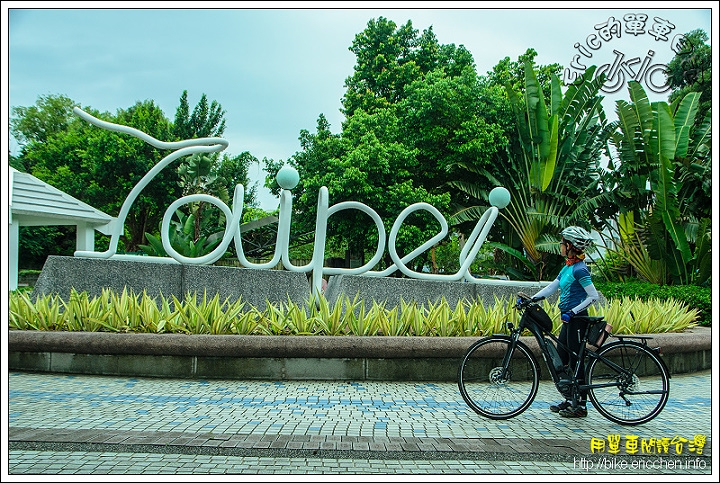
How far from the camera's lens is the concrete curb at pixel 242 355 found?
7070 millimetres

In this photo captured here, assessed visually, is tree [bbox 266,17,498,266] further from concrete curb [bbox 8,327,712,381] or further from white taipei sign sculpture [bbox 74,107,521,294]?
concrete curb [bbox 8,327,712,381]

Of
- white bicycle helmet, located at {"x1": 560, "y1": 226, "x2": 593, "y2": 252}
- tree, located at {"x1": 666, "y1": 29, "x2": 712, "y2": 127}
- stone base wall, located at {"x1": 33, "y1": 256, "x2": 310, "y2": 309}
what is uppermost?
tree, located at {"x1": 666, "y1": 29, "x2": 712, "y2": 127}

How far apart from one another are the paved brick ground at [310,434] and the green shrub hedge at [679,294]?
21.5 ft

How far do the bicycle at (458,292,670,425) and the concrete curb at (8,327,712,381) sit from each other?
5.49 ft

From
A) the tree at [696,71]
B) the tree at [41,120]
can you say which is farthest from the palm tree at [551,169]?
the tree at [41,120]

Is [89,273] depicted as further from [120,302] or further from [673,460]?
[673,460]

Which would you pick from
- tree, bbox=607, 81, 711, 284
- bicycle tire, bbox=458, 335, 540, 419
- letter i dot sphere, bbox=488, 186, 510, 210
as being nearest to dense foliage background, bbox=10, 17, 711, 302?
tree, bbox=607, 81, 711, 284

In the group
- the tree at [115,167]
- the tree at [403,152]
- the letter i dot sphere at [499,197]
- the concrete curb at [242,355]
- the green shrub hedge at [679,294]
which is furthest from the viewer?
the tree at [115,167]

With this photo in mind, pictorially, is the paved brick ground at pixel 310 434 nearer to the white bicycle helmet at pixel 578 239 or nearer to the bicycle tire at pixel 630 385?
the bicycle tire at pixel 630 385

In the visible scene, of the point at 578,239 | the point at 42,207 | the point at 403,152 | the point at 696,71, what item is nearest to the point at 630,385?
the point at 578,239

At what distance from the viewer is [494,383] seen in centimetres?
546

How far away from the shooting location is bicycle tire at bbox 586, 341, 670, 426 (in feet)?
17.4

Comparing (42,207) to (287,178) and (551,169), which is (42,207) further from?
(551,169)

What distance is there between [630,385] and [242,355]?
4.24m
